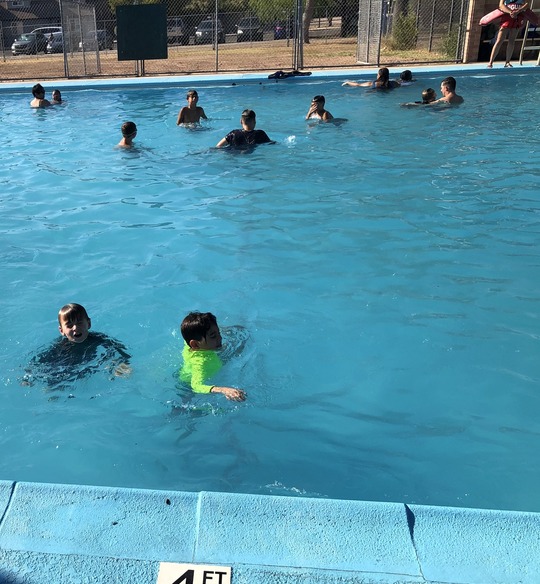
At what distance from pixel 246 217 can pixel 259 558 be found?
17.3 ft

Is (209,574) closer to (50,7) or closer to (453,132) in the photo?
(453,132)

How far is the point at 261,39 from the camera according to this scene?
3609 cm

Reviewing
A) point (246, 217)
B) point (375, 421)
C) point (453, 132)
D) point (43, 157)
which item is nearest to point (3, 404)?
point (375, 421)

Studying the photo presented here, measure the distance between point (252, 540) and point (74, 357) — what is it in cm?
250

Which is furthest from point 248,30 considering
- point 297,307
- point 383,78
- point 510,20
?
point 297,307

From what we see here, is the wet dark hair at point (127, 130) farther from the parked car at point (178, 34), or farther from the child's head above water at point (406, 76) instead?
the parked car at point (178, 34)

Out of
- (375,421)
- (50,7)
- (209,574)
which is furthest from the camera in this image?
(50,7)

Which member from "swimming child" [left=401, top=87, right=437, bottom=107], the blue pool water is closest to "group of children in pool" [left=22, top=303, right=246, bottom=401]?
the blue pool water

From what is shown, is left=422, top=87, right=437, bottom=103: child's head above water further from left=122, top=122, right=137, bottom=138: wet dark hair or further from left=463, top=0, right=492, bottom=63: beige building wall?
left=463, top=0, right=492, bottom=63: beige building wall

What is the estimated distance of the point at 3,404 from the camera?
4191 mm

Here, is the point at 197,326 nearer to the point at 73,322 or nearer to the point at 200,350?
the point at 200,350

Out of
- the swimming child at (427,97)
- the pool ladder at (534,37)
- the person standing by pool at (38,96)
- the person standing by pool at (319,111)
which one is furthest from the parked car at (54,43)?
the swimming child at (427,97)

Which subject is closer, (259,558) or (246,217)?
(259,558)

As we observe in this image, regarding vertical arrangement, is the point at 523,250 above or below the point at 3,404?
above
